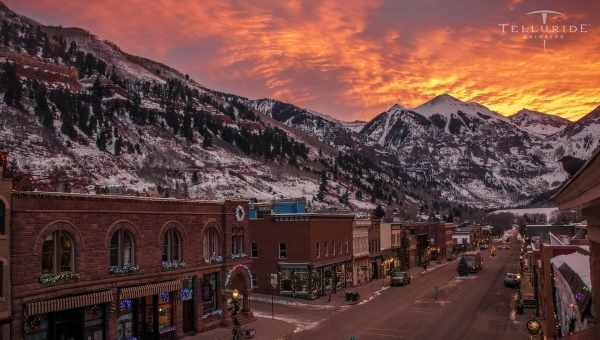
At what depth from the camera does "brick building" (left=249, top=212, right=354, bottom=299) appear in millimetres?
48219

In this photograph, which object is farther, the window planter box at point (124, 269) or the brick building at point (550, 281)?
the brick building at point (550, 281)

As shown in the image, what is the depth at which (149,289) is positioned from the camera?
2848 cm

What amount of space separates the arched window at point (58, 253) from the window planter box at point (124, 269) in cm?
234

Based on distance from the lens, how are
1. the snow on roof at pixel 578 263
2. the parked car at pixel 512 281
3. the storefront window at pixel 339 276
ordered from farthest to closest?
the parked car at pixel 512 281
the storefront window at pixel 339 276
the snow on roof at pixel 578 263

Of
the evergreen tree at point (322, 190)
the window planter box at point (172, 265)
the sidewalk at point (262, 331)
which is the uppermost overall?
the evergreen tree at point (322, 190)

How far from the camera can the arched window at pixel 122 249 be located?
88.4 feet

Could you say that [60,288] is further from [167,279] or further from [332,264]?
[332,264]

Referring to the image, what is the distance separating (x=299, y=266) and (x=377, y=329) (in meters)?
15.1

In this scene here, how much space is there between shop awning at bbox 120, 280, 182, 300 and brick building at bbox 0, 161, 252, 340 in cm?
5

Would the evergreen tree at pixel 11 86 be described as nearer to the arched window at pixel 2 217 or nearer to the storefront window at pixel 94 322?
the storefront window at pixel 94 322

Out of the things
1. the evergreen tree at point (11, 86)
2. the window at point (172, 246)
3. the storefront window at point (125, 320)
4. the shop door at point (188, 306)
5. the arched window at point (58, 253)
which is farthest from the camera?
the evergreen tree at point (11, 86)

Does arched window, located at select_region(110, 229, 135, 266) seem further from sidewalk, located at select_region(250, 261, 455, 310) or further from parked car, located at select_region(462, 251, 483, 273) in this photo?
parked car, located at select_region(462, 251, 483, 273)

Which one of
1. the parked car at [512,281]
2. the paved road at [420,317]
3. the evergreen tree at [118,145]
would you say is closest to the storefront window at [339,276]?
the paved road at [420,317]

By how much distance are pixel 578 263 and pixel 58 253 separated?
23.4 meters
